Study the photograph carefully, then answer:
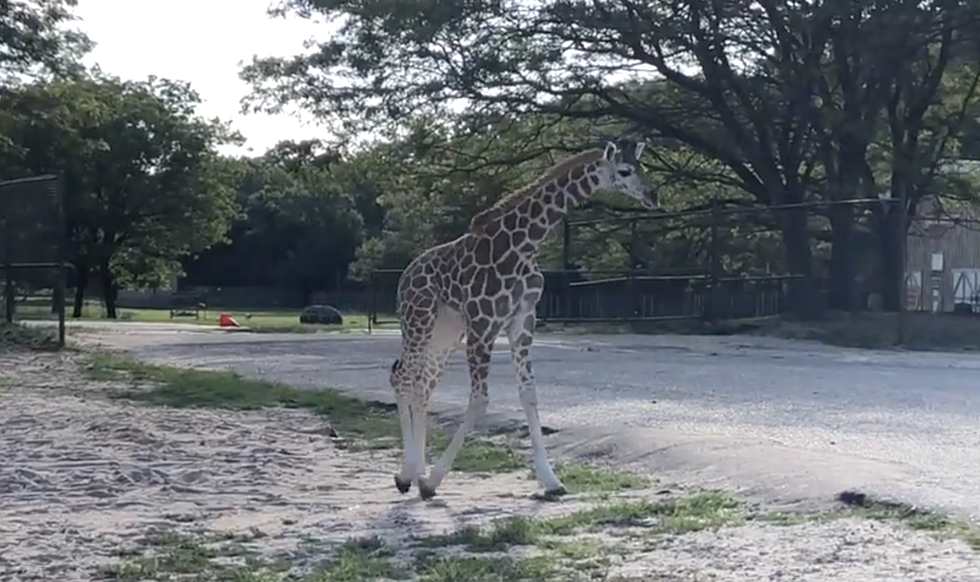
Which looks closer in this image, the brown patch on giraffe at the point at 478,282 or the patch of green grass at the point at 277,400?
the brown patch on giraffe at the point at 478,282

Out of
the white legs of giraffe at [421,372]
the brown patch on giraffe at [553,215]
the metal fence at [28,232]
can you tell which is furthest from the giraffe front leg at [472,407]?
the metal fence at [28,232]

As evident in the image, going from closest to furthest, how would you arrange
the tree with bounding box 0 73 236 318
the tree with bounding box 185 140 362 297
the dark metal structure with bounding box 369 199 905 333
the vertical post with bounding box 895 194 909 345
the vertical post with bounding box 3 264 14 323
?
1. the vertical post with bounding box 895 194 909 345
2. the vertical post with bounding box 3 264 14 323
3. the dark metal structure with bounding box 369 199 905 333
4. the tree with bounding box 0 73 236 318
5. the tree with bounding box 185 140 362 297

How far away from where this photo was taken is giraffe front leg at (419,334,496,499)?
8.29 m

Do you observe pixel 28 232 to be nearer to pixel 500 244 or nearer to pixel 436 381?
→ pixel 436 381

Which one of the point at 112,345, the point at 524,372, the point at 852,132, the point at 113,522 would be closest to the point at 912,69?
the point at 852,132

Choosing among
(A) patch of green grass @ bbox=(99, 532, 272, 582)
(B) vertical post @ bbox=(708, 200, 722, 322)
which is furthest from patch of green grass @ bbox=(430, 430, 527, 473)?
(B) vertical post @ bbox=(708, 200, 722, 322)

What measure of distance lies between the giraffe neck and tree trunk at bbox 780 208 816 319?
16839mm

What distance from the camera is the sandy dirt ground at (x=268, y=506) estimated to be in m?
6.02

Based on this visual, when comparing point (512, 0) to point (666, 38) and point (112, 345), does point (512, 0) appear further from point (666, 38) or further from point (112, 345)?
point (112, 345)

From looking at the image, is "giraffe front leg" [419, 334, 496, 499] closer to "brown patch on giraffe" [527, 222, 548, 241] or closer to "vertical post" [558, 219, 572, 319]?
"brown patch on giraffe" [527, 222, 548, 241]

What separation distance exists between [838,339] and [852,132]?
19.1 ft

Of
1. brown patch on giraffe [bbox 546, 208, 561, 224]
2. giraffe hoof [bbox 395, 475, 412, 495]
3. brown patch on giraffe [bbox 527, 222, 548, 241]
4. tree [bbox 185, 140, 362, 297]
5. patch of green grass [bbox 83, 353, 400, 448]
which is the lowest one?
giraffe hoof [bbox 395, 475, 412, 495]

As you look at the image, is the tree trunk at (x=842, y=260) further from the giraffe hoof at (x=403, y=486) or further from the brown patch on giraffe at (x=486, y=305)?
the giraffe hoof at (x=403, y=486)

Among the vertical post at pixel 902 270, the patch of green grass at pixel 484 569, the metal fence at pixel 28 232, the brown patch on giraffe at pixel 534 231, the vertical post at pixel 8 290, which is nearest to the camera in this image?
the patch of green grass at pixel 484 569
